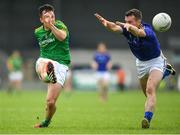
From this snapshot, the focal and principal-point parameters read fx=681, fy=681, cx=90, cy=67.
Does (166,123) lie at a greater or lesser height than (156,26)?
lesser

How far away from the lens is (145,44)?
14.7 meters

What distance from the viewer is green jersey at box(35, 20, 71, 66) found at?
14531mm

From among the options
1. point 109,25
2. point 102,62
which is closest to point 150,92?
point 109,25

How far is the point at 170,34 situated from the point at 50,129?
46929 millimetres

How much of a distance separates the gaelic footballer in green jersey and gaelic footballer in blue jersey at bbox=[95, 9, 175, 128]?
3.60ft

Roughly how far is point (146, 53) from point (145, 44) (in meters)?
0.26

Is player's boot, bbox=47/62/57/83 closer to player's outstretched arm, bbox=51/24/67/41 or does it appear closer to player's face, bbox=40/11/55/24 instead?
player's outstretched arm, bbox=51/24/67/41

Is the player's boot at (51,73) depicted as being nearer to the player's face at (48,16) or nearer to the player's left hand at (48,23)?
the player's left hand at (48,23)

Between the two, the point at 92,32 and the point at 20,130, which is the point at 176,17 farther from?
the point at 20,130

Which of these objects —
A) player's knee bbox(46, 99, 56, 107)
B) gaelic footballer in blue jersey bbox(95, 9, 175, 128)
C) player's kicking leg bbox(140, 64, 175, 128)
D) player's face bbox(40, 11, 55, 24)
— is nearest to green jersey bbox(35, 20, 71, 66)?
player's face bbox(40, 11, 55, 24)

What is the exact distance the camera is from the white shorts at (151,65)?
14.9m

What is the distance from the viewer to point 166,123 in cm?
1617

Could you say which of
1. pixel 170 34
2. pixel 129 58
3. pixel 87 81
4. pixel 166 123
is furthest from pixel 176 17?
pixel 166 123

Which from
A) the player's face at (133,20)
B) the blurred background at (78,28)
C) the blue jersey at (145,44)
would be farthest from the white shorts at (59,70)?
the blurred background at (78,28)
